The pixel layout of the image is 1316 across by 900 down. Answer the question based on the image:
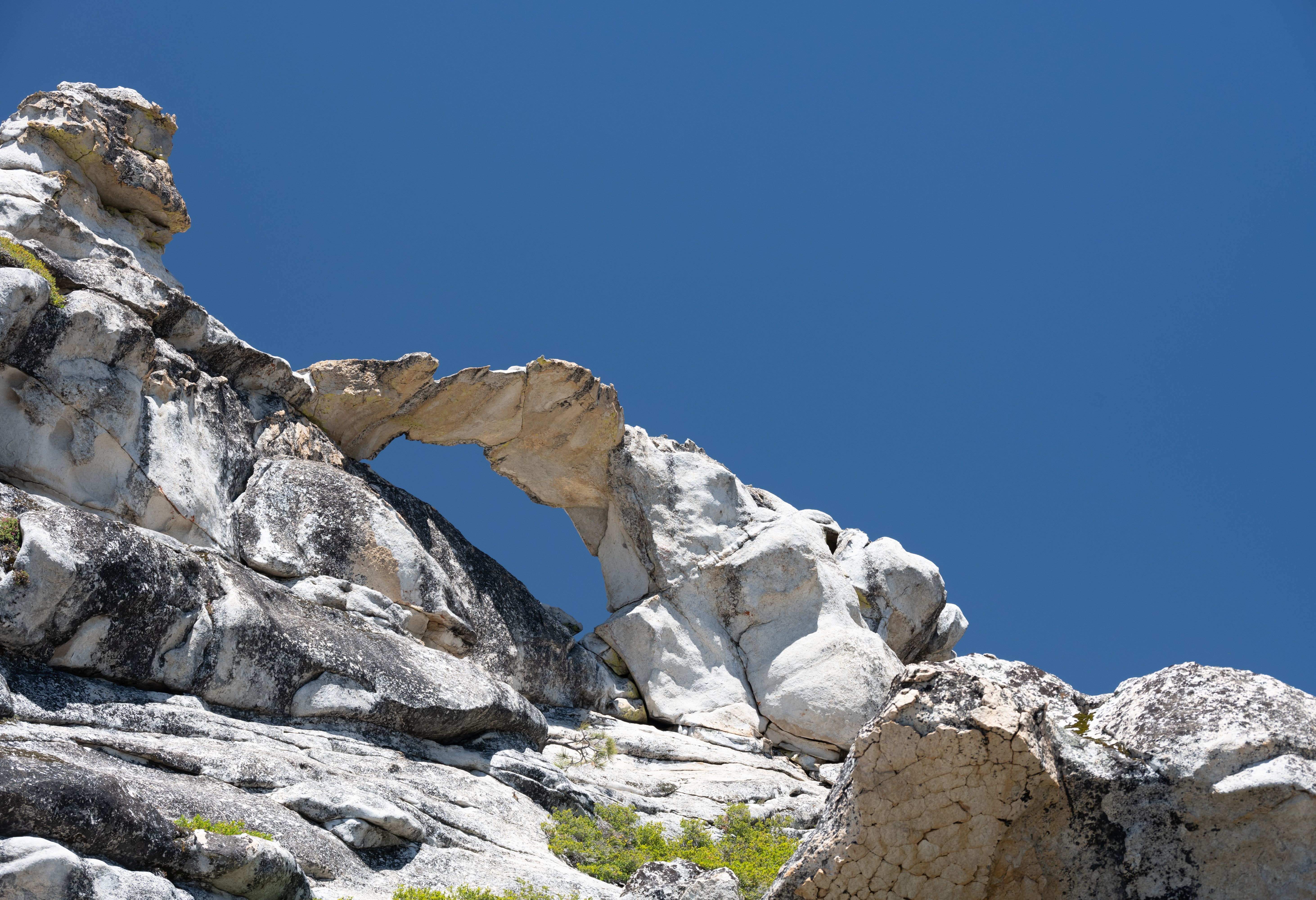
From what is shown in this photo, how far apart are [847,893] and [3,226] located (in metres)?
17.3

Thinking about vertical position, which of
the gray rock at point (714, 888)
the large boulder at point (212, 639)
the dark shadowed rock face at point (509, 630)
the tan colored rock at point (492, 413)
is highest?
the tan colored rock at point (492, 413)

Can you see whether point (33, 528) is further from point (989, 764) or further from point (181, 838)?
point (989, 764)

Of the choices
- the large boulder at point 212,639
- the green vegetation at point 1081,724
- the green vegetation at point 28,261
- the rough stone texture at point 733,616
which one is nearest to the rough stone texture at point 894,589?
the rough stone texture at point 733,616

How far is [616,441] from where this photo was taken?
82.6ft

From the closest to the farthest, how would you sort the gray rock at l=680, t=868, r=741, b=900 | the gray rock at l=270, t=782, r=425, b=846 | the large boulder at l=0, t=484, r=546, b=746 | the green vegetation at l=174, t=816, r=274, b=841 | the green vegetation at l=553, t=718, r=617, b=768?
the green vegetation at l=174, t=816, r=274, b=841, the gray rock at l=680, t=868, r=741, b=900, the gray rock at l=270, t=782, r=425, b=846, the large boulder at l=0, t=484, r=546, b=746, the green vegetation at l=553, t=718, r=617, b=768

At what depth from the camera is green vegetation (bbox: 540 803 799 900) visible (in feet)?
44.3

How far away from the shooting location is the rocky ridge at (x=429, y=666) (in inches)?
327

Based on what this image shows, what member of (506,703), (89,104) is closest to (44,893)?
(506,703)

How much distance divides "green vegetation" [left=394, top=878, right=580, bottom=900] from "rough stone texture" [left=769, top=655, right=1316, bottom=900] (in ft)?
10.9

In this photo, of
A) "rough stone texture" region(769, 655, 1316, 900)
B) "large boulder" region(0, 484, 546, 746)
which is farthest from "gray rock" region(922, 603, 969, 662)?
"rough stone texture" region(769, 655, 1316, 900)

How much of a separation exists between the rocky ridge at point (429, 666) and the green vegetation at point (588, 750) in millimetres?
247

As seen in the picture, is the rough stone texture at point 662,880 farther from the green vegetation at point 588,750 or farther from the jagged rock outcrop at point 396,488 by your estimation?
the green vegetation at point 588,750

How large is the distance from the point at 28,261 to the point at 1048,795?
16.0 metres

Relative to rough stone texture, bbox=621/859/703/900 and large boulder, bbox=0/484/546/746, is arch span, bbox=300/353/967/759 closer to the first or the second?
large boulder, bbox=0/484/546/746
